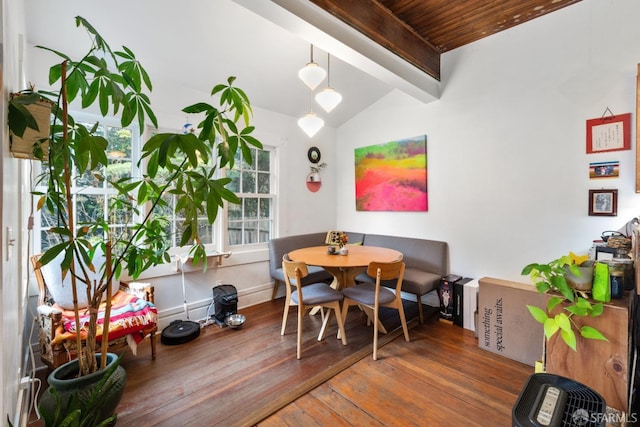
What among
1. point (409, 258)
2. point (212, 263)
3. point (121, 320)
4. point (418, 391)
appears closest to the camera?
point (418, 391)

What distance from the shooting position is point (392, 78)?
280cm

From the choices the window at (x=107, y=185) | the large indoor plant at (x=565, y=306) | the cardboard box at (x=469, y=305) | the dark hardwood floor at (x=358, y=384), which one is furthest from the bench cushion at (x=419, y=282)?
the window at (x=107, y=185)

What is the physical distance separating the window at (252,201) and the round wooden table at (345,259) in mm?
917

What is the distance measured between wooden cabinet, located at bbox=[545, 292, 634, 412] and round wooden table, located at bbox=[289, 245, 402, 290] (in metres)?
1.41

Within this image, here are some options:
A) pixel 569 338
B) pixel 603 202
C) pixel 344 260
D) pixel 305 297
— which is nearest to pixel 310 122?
pixel 344 260

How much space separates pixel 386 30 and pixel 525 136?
1.69 m

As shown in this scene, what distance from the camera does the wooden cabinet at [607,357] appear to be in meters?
1.34

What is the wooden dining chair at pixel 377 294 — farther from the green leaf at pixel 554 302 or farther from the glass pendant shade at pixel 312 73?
the glass pendant shade at pixel 312 73

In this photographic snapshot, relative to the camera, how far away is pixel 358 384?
6.64 feet

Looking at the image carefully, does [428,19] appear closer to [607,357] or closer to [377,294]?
[377,294]

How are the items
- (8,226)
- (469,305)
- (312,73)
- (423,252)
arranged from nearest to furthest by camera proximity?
(8,226) → (312,73) → (469,305) → (423,252)

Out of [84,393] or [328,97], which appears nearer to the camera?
[84,393]

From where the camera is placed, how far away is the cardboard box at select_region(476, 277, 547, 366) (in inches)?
89.8

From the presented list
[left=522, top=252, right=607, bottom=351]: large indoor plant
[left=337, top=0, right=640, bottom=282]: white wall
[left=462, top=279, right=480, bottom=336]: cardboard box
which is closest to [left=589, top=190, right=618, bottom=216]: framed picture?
[left=337, top=0, right=640, bottom=282]: white wall
